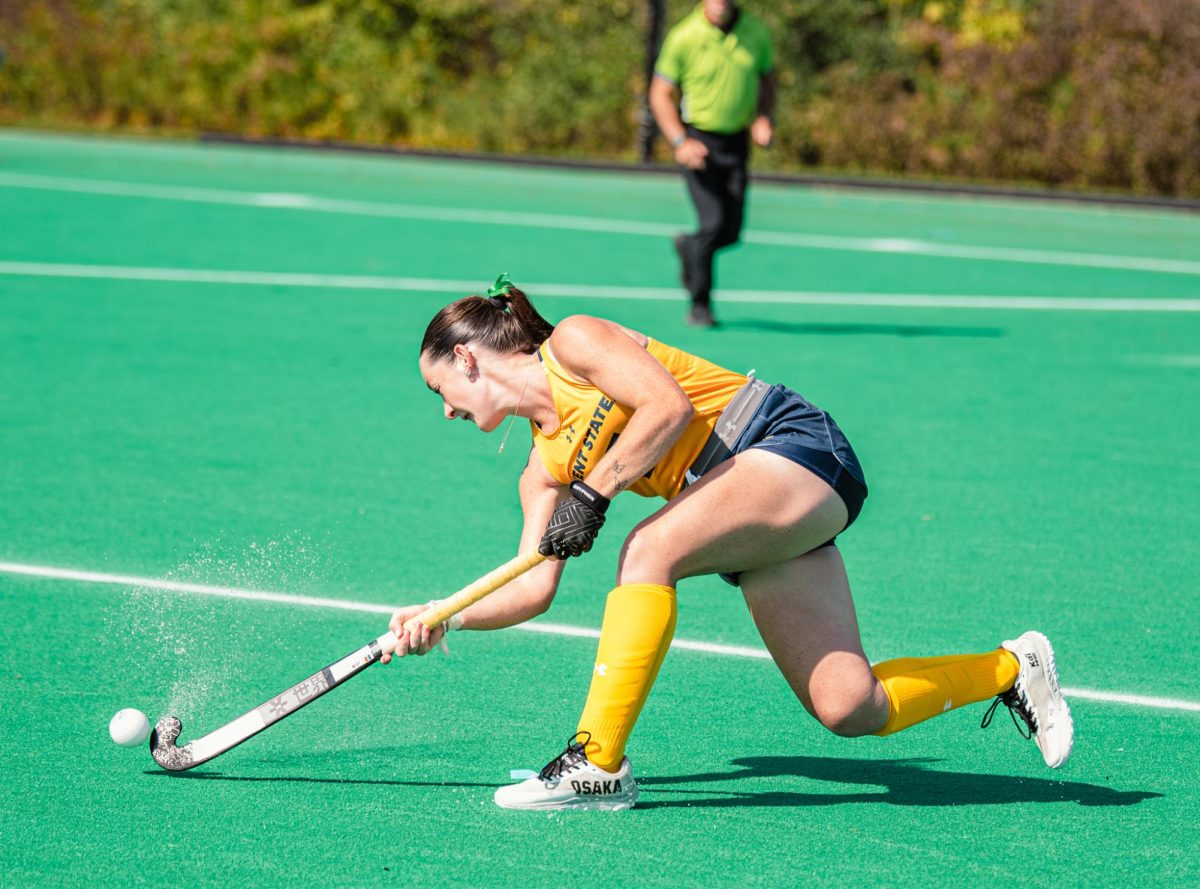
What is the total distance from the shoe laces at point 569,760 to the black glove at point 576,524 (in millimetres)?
468

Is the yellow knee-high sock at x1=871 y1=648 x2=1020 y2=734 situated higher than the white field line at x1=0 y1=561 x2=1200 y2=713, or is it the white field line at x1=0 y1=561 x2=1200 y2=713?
the yellow knee-high sock at x1=871 y1=648 x2=1020 y2=734

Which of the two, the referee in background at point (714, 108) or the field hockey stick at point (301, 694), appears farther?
the referee in background at point (714, 108)

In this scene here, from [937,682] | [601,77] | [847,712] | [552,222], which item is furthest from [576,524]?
[601,77]

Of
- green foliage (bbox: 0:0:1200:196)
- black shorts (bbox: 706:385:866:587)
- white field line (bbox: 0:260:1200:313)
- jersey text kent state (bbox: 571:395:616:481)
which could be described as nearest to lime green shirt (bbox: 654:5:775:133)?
white field line (bbox: 0:260:1200:313)

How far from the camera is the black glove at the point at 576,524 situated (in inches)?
163

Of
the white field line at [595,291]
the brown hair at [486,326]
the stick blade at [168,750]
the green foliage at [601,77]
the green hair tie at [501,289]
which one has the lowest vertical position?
the green foliage at [601,77]

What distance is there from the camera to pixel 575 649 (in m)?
5.76

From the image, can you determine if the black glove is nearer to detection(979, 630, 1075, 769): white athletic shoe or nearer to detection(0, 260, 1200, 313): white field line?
detection(979, 630, 1075, 769): white athletic shoe

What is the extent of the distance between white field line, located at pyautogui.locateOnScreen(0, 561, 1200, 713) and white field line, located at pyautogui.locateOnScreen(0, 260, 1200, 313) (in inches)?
286

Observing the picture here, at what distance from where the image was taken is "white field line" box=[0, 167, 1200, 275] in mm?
16547

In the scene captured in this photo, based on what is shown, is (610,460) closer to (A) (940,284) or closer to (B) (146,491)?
(B) (146,491)

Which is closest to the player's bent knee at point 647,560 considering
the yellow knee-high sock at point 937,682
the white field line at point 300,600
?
the yellow knee-high sock at point 937,682

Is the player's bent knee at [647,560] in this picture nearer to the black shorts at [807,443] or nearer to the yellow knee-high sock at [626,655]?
the yellow knee-high sock at [626,655]

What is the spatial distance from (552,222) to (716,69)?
675 cm
